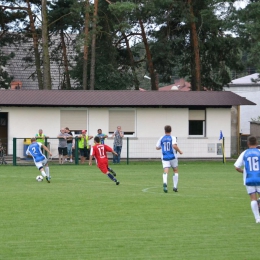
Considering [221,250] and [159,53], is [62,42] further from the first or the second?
[221,250]

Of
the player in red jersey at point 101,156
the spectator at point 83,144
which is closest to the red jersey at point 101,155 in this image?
the player in red jersey at point 101,156

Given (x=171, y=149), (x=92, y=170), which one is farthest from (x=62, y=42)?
(x=171, y=149)

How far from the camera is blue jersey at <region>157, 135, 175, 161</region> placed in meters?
18.8

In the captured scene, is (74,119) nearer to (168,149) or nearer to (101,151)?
(101,151)

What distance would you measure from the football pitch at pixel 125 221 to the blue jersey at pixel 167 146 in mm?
1001

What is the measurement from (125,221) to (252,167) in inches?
106

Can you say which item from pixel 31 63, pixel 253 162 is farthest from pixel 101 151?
pixel 31 63

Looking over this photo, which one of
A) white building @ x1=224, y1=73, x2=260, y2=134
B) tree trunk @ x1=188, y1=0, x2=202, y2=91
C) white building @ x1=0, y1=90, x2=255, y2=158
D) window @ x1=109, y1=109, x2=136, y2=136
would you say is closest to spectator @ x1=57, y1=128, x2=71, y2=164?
white building @ x1=0, y1=90, x2=255, y2=158

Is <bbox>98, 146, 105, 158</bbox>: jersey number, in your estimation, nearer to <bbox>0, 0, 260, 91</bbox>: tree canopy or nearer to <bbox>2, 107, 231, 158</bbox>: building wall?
<bbox>2, 107, 231, 158</bbox>: building wall

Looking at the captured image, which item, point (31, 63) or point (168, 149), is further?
point (31, 63)

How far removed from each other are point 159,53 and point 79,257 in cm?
4016

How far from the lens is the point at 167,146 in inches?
745

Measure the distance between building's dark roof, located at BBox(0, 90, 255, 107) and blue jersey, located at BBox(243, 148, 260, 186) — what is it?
25685 mm

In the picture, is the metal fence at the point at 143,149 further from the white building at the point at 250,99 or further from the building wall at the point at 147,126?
the white building at the point at 250,99
